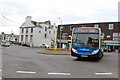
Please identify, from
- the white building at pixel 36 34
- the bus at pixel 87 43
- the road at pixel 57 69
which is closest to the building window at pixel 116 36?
the white building at pixel 36 34

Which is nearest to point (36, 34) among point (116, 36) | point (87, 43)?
point (116, 36)

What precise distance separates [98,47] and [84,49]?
1.15 m

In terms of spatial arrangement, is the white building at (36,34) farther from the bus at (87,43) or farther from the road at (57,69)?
the road at (57,69)

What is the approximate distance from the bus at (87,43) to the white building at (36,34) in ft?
140

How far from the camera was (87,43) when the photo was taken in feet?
35.6

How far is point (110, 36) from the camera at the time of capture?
3981 cm

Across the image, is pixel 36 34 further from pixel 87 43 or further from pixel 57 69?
pixel 57 69

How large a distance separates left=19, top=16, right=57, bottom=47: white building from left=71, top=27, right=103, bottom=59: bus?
1680 inches

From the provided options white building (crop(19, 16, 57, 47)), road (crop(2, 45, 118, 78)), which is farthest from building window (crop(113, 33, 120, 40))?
road (crop(2, 45, 118, 78))

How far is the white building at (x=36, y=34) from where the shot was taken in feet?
178

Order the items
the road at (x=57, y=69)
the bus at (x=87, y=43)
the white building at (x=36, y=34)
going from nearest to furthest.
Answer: the road at (x=57, y=69)
the bus at (x=87, y=43)
the white building at (x=36, y=34)

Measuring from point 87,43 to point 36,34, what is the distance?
45.2m

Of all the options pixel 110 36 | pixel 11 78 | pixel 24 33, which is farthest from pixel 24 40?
pixel 11 78

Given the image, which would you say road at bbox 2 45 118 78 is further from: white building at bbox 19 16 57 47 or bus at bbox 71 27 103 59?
white building at bbox 19 16 57 47
